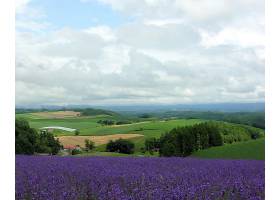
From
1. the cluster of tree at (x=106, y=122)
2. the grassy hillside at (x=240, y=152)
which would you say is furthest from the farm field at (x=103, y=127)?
the grassy hillside at (x=240, y=152)

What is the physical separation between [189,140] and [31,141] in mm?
8097

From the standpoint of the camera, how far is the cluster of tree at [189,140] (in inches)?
848

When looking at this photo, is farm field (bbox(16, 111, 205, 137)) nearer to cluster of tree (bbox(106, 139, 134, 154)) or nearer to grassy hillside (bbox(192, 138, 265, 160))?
cluster of tree (bbox(106, 139, 134, 154))

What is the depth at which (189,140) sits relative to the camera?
72.9 ft

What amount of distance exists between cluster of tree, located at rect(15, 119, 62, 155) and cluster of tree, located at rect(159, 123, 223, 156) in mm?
5482

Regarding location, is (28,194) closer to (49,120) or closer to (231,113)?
(231,113)

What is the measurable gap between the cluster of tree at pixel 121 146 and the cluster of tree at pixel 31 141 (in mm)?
3577

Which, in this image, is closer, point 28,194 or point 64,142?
point 28,194

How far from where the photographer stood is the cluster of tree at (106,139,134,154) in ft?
81.0

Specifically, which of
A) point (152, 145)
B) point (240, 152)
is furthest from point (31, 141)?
point (240, 152)

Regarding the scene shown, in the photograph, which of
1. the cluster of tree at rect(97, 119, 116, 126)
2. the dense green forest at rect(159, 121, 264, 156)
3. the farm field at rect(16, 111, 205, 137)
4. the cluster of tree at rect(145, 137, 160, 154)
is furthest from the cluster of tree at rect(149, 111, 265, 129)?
the cluster of tree at rect(145, 137, 160, 154)
